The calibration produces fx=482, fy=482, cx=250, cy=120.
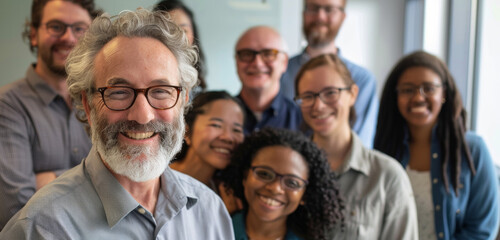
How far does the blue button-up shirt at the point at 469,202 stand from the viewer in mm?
2234

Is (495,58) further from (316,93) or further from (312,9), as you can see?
(316,93)

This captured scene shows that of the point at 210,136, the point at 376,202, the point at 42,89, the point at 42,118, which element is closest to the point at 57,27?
the point at 42,89

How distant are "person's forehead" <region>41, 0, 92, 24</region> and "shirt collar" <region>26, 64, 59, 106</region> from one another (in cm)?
26

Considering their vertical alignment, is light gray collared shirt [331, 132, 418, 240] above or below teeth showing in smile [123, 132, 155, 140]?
below

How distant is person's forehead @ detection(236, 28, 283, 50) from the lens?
2436 mm

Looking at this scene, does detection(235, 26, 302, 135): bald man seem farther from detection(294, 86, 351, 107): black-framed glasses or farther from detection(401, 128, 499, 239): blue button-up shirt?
detection(401, 128, 499, 239): blue button-up shirt

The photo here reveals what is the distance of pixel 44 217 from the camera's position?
1113 millimetres

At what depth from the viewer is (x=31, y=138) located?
5.93 ft

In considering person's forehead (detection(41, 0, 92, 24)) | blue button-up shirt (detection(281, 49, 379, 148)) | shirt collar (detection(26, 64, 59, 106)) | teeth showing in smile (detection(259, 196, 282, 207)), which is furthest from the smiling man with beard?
blue button-up shirt (detection(281, 49, 379, 148))

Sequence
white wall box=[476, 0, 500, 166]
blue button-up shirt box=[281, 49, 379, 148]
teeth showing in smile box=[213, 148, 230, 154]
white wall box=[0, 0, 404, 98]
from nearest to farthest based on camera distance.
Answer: teeth showing in smile box=[213, 148, 230, 154], white wall box=[0, 0, 404, 98], blue button-up shirt box=[281, 49, 379, 148], white wall box=[476, 0, 500, 166]

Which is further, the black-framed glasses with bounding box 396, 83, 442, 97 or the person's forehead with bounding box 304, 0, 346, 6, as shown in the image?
the person's forehead with bounding box 304, 0, 346, 6

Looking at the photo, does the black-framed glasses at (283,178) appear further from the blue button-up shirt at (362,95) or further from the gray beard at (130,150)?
the blue button-up shirt at (362,95)

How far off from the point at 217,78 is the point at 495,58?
6.49 ft

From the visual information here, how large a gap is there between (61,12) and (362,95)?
1.67m
